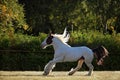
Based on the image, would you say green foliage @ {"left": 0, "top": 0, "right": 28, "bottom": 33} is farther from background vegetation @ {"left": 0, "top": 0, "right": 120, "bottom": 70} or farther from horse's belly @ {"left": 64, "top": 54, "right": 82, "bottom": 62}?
horse's belly @ {"left": 64, "top": 54, "right": 82, "bottom": 62}

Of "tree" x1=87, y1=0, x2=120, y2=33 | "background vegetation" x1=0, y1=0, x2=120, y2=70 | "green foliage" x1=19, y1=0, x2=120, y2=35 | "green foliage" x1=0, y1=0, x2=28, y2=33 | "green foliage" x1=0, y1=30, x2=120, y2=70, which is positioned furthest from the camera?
"green foliage" x1=19, y1=0, x2=120, y2=35

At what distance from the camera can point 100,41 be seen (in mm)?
26078

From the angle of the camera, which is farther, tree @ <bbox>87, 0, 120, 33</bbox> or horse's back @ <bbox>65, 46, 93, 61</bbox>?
tree @ <bbox>87, 0, 120, 33</bbox>

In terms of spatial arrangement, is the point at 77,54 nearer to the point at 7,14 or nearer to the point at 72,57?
the point at 72,57

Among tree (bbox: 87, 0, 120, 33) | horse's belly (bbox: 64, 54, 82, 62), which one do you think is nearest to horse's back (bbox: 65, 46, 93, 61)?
horse's belly (bbox: 64, 54, 82, 62)

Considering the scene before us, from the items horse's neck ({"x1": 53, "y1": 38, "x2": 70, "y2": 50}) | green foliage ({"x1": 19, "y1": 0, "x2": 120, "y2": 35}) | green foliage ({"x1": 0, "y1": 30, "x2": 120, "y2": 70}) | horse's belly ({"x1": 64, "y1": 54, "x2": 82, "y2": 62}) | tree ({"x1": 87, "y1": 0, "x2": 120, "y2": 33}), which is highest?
horse's neck ({"x1": 53, "y1": 38, "x2": 70, "y2": 50})

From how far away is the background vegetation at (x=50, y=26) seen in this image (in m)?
24.7

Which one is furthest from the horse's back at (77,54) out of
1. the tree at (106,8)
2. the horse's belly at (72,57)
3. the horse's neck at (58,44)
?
the tree at (106,8)

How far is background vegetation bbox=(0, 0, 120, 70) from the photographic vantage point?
2473 centimetres

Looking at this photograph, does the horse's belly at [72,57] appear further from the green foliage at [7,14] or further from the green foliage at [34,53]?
the green foliage at [7,14]

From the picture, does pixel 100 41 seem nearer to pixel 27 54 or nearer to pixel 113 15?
pixel 27 54

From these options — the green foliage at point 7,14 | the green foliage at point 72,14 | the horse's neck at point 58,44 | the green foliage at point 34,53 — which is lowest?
the green foliage at point 72,14

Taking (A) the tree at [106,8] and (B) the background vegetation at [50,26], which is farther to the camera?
(A) the tree at [106,8]

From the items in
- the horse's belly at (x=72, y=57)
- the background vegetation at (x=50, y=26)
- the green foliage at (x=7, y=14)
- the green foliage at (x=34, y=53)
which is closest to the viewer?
the horse's belly at (x=72, y=57)
